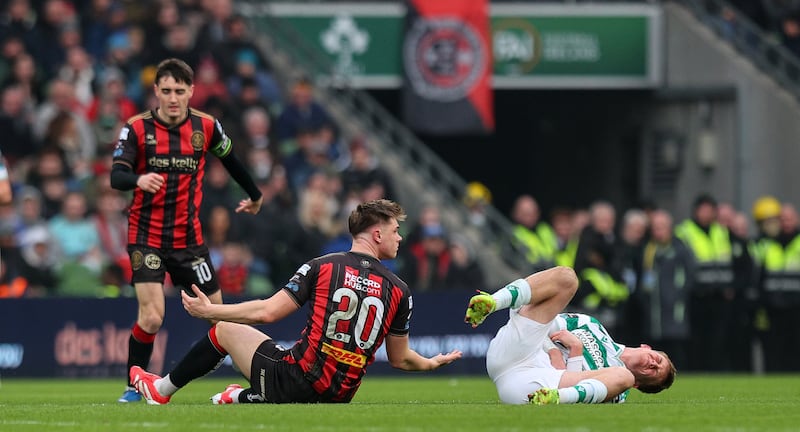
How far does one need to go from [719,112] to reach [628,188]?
2865 millimetres

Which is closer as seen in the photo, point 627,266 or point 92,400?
point 92,400

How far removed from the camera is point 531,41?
90.3 ft

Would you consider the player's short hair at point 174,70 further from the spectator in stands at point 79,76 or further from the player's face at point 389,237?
the spectator in stands at point 79,76

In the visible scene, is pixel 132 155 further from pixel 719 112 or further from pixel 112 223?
pixel 719 112

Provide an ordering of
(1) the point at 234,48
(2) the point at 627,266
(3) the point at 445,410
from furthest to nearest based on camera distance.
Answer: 1. (1) the point at 234,48
2. (2) the point at 627,266
3. (3) the point at 445,410

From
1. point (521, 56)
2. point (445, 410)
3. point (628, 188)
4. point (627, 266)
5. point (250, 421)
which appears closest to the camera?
point (250, 421)

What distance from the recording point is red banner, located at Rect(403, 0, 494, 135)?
2583cm

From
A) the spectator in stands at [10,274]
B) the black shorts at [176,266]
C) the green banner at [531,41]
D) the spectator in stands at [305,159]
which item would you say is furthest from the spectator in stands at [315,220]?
the black shorts at [176,266]

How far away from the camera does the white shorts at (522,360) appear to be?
1153 cm

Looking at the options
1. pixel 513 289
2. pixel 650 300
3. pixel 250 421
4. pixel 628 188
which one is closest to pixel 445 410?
pixel 513 289

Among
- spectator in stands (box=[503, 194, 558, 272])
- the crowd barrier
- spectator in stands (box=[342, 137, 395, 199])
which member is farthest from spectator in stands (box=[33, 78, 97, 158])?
spectator in stands (box=[503, 194, 558, 272])

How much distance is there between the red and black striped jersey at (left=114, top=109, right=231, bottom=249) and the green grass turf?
49.8 inches

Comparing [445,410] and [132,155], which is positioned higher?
[132,155]

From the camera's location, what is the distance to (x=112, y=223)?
65.2ft
